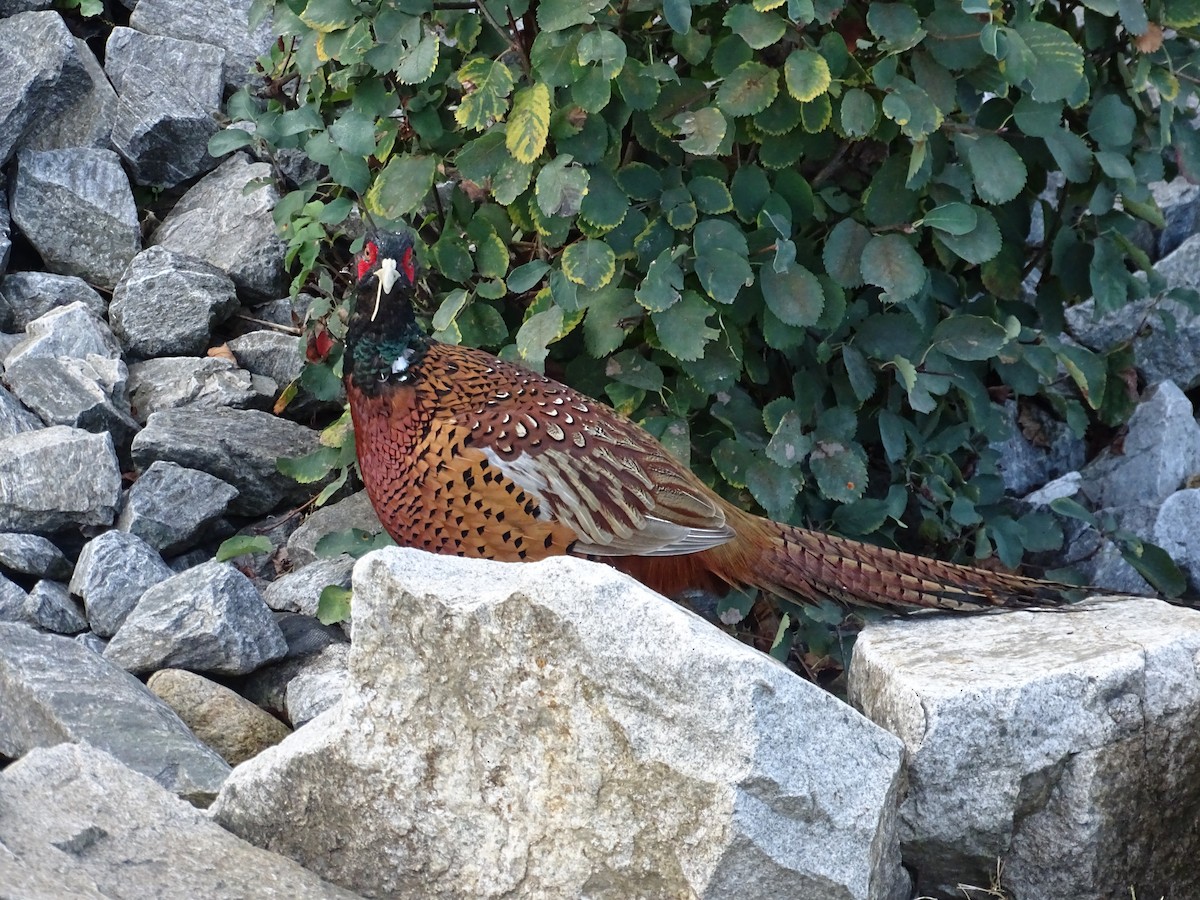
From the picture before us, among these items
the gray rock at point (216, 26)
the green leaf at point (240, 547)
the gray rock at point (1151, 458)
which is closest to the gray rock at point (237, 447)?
the green leaf at point (240, 547)

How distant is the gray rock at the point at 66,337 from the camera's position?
4840mm

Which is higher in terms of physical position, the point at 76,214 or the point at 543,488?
the point at 76,214

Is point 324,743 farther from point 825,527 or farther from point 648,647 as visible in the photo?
point 825,527

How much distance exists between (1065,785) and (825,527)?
59.1 inches

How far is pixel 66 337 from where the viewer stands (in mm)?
4902

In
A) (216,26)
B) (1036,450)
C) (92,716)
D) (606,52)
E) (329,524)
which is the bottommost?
(1036,450)

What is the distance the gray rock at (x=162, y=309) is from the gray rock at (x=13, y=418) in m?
0.55

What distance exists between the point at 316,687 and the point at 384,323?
953 mm

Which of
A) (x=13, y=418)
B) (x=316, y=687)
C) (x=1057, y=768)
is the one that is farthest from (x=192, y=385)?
(x=1057, y=768)

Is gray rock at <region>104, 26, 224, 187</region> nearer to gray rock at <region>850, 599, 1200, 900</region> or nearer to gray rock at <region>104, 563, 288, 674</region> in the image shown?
gray rock at <region>104, 563, 288, 674</region>

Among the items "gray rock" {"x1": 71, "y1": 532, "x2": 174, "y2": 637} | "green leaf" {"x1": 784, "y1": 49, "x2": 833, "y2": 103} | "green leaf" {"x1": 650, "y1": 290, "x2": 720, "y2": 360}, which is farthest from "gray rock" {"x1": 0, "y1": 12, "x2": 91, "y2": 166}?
"green leaf" {"x1": 784, "y1": 49, "x2": 833, "y2": 103}

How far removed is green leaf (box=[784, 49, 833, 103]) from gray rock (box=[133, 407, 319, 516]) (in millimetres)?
1925

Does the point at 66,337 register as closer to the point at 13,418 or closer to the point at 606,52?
the point at 13,418

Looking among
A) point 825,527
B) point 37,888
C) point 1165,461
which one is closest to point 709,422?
point 825,527
